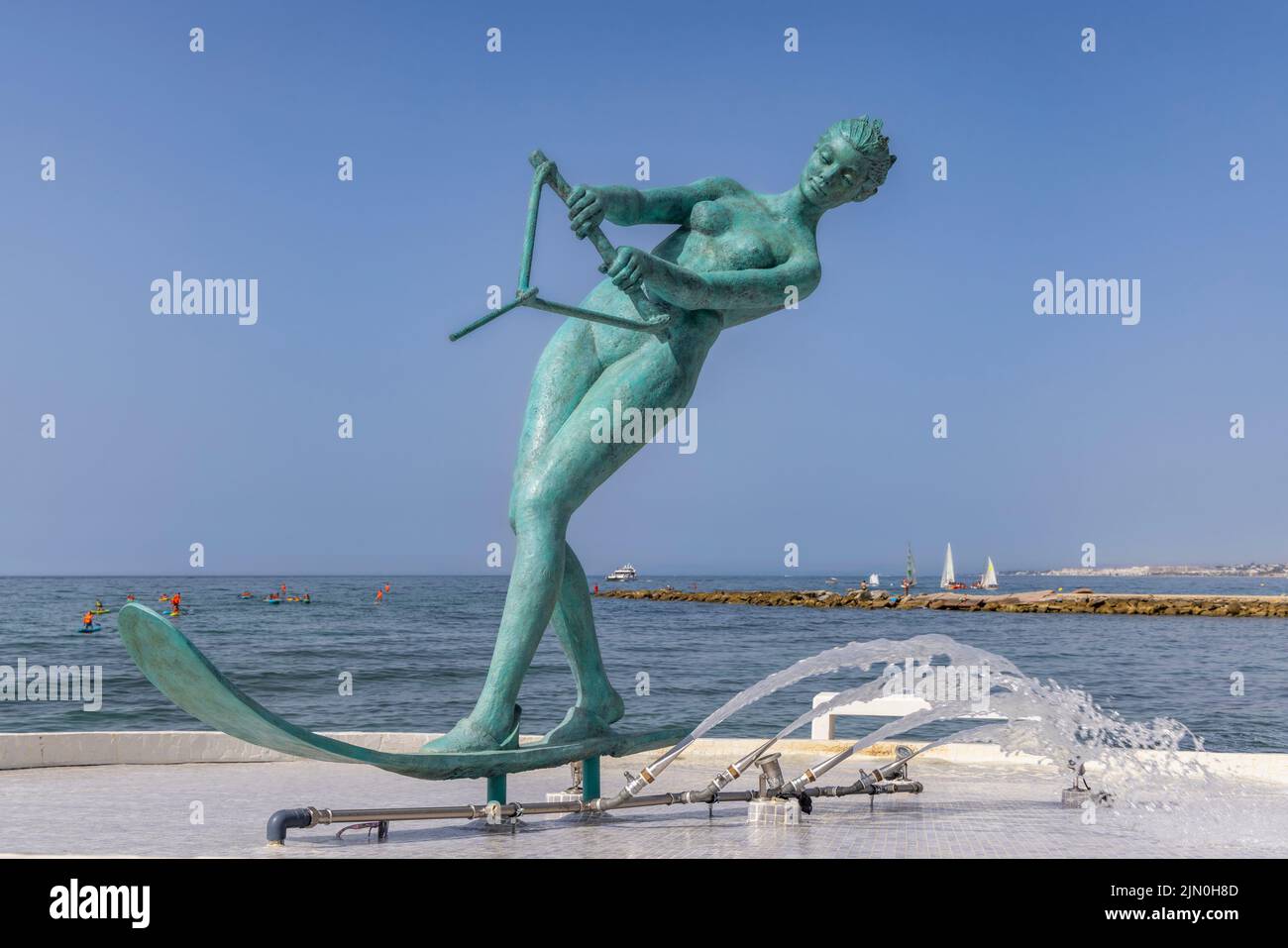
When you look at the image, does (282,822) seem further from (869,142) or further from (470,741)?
(869,142)

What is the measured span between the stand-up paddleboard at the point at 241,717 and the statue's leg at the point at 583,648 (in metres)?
0.42

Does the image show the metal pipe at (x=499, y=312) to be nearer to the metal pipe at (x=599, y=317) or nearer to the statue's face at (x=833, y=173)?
the metal pipe at (x=599, y=317)

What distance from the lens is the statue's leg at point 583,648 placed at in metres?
6.68

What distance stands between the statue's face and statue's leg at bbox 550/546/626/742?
7.09 ft

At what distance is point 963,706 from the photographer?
7.57m

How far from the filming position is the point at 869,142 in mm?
6676

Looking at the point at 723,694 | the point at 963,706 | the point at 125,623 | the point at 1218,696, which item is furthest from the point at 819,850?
the point at 1218,696

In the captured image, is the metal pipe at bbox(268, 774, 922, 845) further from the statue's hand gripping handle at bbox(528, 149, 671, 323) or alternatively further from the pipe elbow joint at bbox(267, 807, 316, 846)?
the statue's hand gripping handle at bbox(528, 149, 671, 323)

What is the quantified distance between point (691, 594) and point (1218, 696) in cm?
6851

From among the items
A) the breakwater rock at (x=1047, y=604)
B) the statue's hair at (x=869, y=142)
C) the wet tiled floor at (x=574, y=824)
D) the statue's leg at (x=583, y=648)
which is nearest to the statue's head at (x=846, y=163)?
the statue's hair at (x=869, y=142)

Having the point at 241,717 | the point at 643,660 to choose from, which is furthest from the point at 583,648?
the point at 643,660

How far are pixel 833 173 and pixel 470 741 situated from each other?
3242mm

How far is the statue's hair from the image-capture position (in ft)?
21.9
